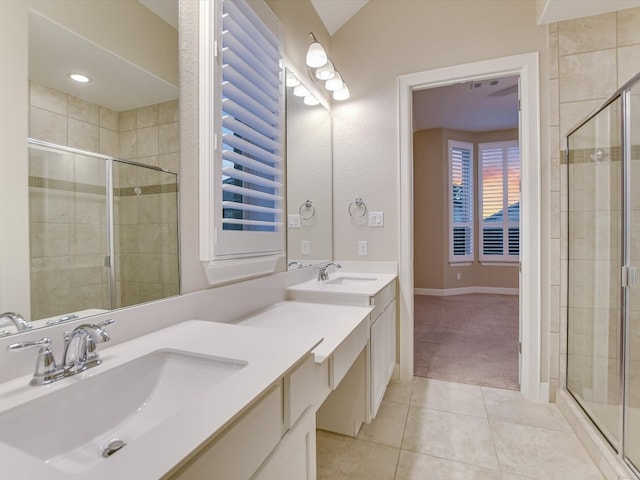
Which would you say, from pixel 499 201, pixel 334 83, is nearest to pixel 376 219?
pixel 334 83

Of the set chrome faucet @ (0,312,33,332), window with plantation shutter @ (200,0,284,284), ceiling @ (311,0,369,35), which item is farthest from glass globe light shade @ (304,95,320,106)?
chrome faucet @ (0,312,33,332)

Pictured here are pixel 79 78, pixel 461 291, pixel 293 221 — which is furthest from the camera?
pixel 461 291

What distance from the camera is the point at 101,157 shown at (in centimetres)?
91

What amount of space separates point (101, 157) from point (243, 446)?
0.83m

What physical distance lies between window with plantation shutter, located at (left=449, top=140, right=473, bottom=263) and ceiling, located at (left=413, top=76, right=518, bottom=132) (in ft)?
1.35

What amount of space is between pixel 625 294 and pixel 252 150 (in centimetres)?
196

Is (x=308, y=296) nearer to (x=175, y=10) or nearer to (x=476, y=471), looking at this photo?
(x=476, y=471)

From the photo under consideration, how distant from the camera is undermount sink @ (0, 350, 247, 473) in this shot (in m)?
0.61

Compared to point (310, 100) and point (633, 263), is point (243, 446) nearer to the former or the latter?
point (633, 263)

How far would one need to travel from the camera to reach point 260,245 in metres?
1.60

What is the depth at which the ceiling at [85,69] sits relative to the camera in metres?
0.78

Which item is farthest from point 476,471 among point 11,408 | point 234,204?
point 11,408

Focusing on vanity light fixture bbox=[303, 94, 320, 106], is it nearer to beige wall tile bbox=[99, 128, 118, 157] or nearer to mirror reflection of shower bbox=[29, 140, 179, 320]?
mirror reflection of shower bbox=[29, 140, 179, 320]

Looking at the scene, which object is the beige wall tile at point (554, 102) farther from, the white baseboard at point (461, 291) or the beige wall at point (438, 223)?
the white baseboard at point (461, 291)
